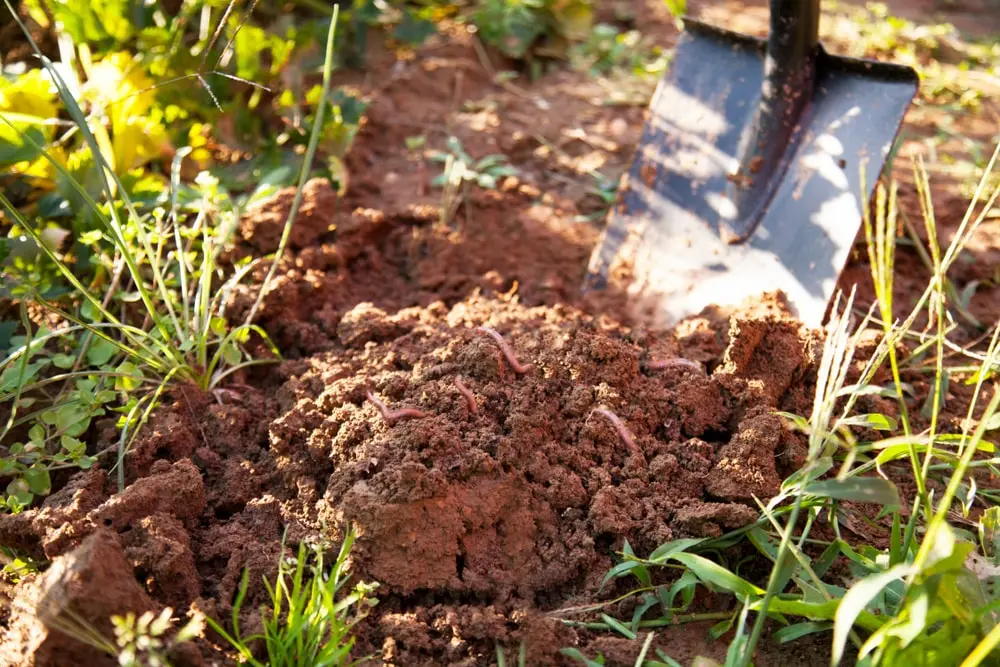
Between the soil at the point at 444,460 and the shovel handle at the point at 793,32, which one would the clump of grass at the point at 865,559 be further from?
the shovel handle at the point at 793,32

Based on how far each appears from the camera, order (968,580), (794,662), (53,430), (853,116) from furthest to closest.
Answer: (853,116), (53,430), (794,662), (968,580)

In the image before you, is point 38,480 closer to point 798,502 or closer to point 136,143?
point 136,143

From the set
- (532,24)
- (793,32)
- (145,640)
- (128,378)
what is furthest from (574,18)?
(145,640)

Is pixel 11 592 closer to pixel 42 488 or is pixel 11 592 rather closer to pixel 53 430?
pixel 42 488

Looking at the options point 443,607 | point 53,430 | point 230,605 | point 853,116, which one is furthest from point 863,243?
point 53,430

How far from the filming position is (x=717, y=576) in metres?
1.40

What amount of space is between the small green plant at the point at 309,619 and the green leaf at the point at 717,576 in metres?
0.55

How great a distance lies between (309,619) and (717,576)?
683 millimetres

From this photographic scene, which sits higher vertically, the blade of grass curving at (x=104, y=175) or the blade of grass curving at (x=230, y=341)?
the blade of grass curving at (x=104, y=175)

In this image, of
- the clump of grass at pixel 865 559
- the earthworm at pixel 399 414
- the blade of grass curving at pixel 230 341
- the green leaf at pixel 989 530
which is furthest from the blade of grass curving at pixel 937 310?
the blade of grass curving at pixel 230 341

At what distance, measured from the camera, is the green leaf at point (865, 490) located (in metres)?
1.17

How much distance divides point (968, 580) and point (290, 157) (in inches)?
83.0

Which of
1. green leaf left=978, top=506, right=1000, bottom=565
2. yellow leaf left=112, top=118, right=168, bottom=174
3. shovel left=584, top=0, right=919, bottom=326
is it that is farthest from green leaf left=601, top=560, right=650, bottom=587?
yellow leaf left=112, top=118, right=168, bottom=174

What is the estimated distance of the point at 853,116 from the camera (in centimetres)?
218
